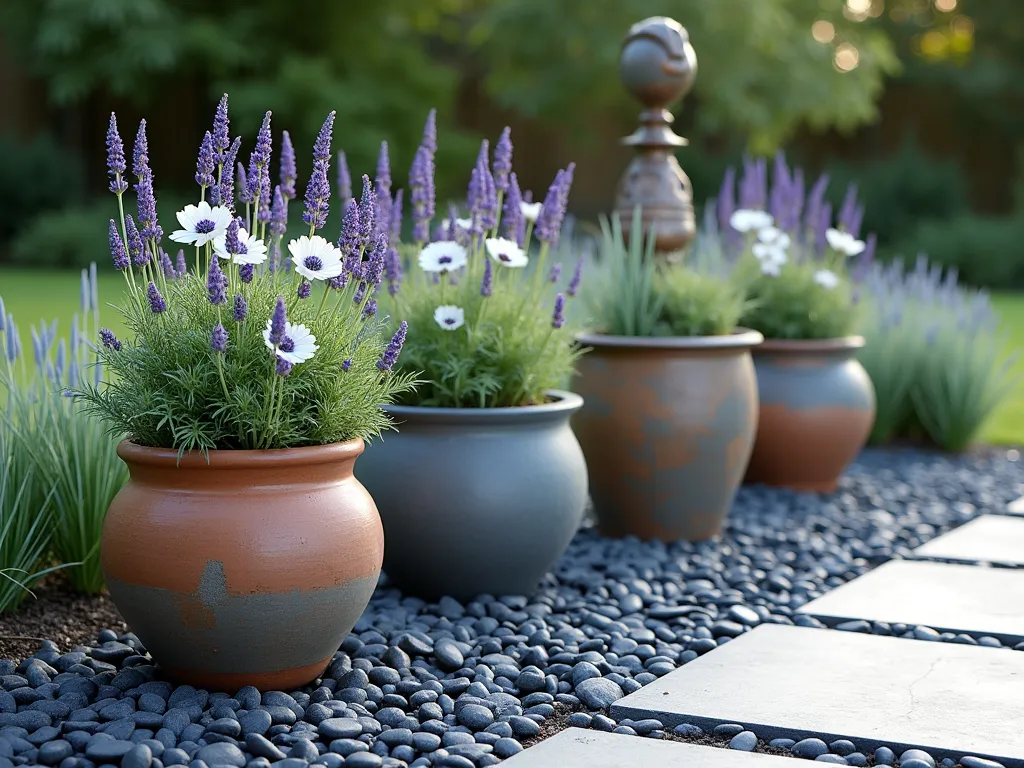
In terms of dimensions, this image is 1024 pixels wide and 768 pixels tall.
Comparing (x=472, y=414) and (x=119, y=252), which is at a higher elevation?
(x=119, y=252)

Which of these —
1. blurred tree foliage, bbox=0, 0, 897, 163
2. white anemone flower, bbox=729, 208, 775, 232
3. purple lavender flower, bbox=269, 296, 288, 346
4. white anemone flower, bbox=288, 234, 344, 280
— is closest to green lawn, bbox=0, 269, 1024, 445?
white anemone flower, bbox=729, 208, 775, 232

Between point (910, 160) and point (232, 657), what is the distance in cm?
1611

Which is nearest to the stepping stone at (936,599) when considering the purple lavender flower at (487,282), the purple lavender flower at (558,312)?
the purple lavender flower at (558,312)

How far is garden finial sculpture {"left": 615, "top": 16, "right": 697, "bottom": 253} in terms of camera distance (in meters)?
4.52

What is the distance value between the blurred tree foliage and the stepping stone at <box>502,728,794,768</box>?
470 inches

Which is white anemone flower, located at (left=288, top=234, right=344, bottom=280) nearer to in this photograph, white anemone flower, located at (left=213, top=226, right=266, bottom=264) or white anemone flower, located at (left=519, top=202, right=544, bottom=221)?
white anemone flower, located at (left=213, top=226, right=266, bottom=264)

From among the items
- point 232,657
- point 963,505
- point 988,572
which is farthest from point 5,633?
point 963,505

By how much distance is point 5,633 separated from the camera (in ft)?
8.95

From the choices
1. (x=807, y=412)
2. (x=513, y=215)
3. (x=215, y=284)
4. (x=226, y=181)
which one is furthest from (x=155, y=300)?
(x=807, y=412)

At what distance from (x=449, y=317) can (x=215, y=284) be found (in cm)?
100

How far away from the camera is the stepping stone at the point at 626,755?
211 cm

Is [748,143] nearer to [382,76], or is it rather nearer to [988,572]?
[382,76]

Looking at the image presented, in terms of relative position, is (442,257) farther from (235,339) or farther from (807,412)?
(807,412)

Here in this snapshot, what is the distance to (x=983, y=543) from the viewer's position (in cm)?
396
